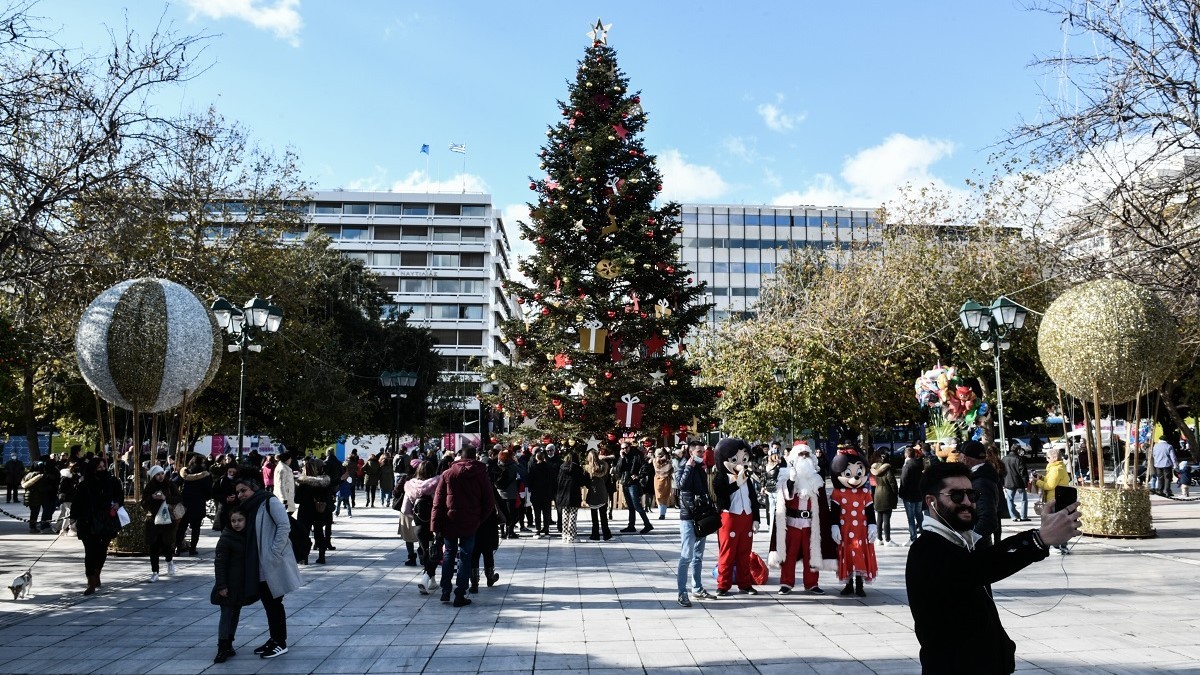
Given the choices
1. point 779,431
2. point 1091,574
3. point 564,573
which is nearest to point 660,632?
point 564,573

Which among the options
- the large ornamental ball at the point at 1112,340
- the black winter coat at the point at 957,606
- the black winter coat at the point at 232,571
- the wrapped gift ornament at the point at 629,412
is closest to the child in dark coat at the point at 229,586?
the black winter coat at the point at 232,571

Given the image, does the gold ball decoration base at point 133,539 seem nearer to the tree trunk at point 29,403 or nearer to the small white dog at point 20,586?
the small white dog at point 20,586

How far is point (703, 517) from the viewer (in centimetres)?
930

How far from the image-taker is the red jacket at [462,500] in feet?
32.1

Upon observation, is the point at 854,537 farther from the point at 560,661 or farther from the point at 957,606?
the point at 957,606

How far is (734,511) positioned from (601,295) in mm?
15423

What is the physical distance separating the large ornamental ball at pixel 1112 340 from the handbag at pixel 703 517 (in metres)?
7.93

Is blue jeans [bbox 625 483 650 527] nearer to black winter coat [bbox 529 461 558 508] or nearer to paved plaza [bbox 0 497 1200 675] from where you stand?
black winter coat [bbox 529 461 558 508]

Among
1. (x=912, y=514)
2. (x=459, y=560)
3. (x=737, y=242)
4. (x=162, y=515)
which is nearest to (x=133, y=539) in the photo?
(x=162, y=515)

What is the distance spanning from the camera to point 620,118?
26.0 metres

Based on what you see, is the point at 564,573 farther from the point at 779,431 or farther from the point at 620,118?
the point at 779,431

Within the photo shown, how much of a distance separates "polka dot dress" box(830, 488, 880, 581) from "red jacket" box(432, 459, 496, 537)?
157 inches

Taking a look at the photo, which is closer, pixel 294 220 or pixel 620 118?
pixel 620 118

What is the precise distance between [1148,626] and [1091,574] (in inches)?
143
